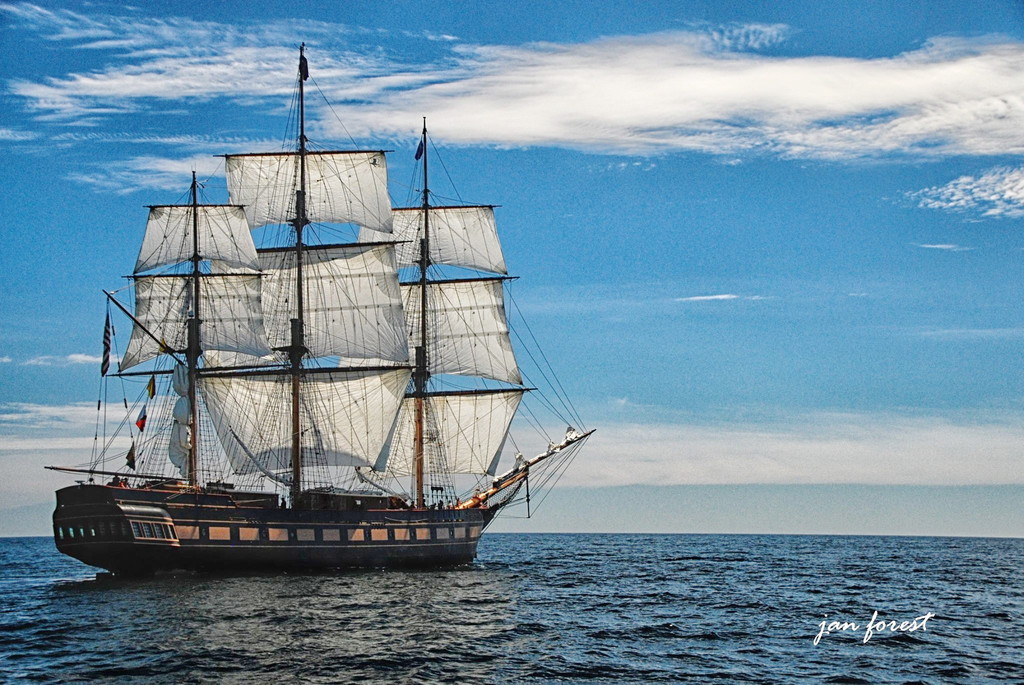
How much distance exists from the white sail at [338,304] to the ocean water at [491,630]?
16.7m

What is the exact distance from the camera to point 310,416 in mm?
76312

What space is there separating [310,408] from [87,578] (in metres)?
18.0

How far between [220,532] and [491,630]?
2479 centimetres

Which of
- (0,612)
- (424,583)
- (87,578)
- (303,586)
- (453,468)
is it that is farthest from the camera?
(453,468)

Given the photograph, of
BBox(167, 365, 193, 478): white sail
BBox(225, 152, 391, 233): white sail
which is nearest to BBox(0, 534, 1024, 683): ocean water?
BBox(167, 365, 193, 478): white sail

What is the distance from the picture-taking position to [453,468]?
8419 centimetres

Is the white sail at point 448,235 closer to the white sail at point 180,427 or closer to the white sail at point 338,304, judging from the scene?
the white sail at point 338,304

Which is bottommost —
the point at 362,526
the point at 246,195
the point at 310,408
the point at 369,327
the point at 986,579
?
the point at 986,579

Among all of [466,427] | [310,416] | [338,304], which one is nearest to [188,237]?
[338,304]

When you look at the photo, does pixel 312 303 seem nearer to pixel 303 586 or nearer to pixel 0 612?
pixel 303 586

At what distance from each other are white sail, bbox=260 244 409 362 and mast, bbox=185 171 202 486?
6.37 m

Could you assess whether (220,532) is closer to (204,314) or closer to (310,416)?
(310,416)

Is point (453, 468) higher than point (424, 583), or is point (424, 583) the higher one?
point (453, 468)

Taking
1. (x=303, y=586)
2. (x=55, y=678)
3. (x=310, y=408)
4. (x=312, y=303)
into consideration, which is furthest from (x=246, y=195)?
(x=55, y=678)
